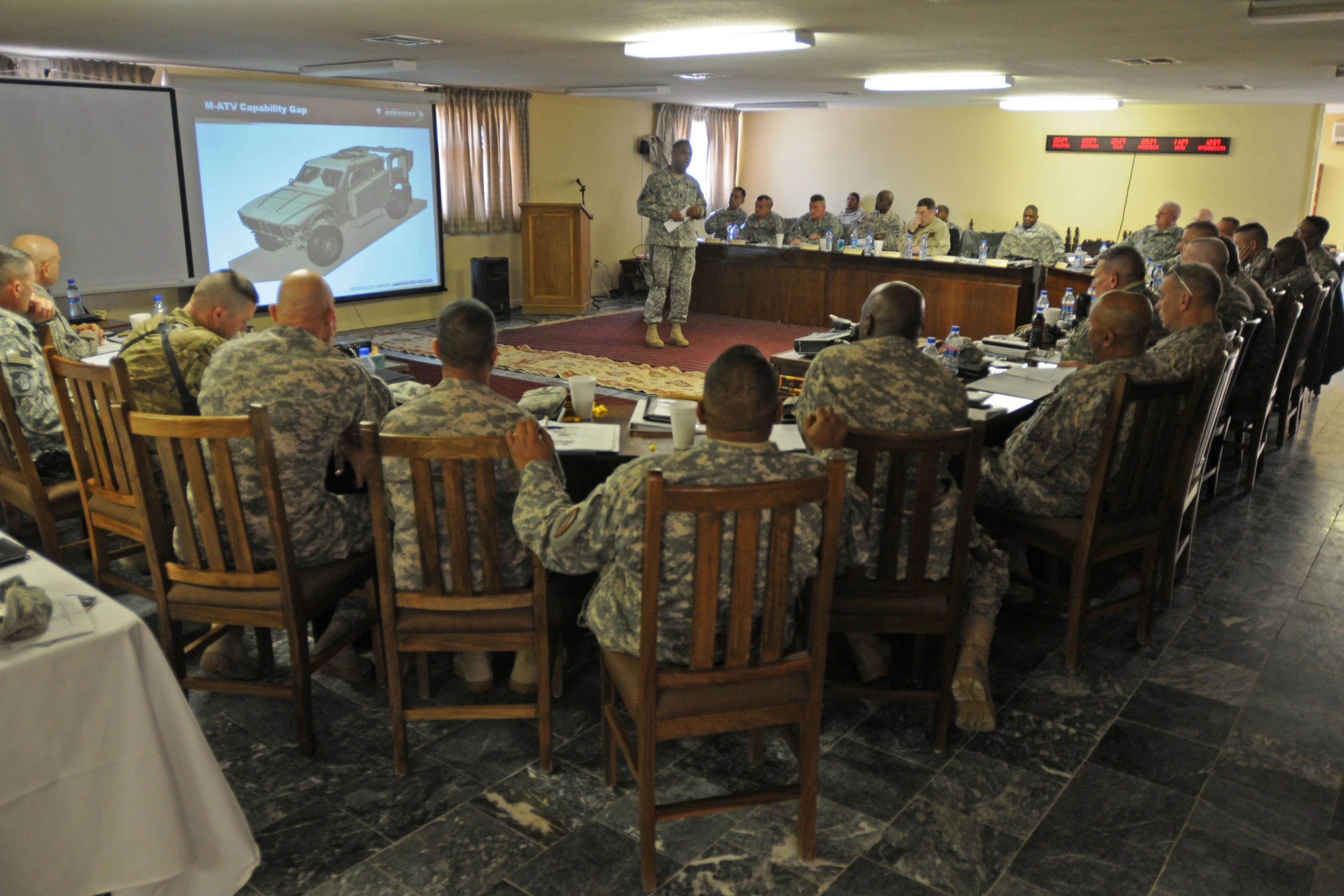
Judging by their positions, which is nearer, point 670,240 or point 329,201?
point 670,240

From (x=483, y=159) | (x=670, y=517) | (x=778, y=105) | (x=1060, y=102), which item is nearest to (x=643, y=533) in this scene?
(x=670, y=517)

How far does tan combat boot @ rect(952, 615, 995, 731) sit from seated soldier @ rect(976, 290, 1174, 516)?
0.45 metres

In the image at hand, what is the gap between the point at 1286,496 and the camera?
15.2 ft

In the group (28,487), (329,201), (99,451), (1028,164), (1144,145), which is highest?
(1144,145)

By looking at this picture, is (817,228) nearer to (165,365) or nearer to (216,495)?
(165,365)

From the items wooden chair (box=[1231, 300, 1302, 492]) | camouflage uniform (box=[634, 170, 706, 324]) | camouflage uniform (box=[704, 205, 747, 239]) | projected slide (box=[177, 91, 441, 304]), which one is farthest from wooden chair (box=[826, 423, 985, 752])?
camouflage uniform (box=[704, 205, 747, 239])

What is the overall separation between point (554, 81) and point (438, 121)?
1680 mm

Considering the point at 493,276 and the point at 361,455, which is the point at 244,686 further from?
the point at 493,276

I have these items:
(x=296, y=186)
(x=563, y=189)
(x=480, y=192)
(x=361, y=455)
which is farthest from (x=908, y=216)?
(x=361, y=455)

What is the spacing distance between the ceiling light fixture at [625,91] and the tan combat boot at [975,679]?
660cm

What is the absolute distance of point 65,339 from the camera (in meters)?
3.92

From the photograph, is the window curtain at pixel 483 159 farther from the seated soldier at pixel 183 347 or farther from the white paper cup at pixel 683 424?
the white paper cup at pixel 683 424

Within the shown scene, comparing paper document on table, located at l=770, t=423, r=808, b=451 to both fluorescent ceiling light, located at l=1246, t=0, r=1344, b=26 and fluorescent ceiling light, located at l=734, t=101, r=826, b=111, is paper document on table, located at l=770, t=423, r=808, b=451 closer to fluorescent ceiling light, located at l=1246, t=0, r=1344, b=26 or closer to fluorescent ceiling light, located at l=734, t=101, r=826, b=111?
fluorescent ceiling light, located at l=1246, t=0, r=1344, b=26

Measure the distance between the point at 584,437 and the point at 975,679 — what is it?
1.33 meters
